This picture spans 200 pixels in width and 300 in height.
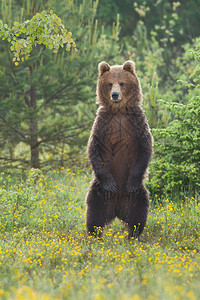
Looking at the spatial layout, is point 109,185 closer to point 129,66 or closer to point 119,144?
point 119,144

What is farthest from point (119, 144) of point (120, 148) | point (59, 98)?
point (59, 98)

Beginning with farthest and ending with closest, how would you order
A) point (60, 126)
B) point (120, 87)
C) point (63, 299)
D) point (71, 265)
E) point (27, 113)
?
point (60, 126)
point (27, 113)
point (120, 87)
point (71, 265)
point (63, 299)

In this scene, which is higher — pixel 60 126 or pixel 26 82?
pixel 26 82

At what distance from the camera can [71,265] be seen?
4.66 m

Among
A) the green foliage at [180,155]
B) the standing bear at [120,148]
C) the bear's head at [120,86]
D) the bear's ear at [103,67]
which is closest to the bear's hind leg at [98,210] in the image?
the standing bear at [120,148]

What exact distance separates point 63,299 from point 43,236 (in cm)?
255

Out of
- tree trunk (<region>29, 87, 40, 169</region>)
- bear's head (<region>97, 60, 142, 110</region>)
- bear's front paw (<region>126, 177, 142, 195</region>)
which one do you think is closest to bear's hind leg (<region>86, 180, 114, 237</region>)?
bear's front paw (<region>126, 177, 142, 195</region>)

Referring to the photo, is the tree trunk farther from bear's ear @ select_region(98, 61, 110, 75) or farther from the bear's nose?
the bear's nose

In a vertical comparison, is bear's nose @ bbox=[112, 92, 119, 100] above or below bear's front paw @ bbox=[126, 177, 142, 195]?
above

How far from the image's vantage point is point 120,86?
540 cm

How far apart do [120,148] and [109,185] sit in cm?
46

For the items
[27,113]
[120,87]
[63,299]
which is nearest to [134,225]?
[120,87]

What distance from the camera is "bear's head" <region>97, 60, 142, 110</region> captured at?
17.7 ft

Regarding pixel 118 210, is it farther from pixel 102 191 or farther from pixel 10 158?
pixel 10 158
